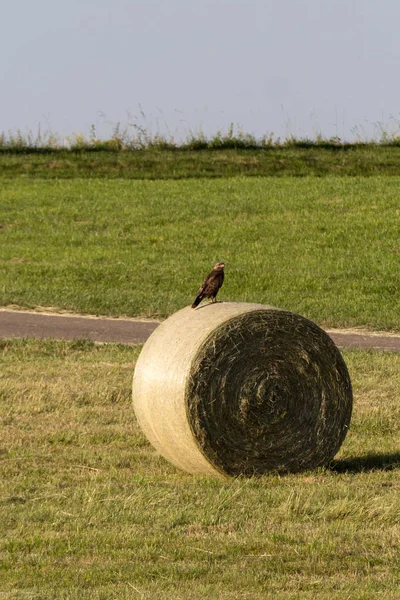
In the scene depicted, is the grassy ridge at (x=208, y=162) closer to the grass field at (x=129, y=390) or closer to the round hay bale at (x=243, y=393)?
the grass field at (x=129, y=390)

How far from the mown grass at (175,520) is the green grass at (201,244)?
28.9ft

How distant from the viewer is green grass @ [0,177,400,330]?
20.6m

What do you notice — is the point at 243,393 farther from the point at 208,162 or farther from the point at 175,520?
the point at 208,162

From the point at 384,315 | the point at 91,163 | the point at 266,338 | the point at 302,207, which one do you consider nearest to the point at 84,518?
the point at 266,338

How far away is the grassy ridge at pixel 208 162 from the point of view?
33.0 m

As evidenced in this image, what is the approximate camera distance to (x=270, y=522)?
24.2ft

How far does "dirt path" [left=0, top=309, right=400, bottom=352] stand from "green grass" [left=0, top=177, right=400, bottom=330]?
700 mm

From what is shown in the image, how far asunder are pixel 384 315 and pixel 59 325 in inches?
221

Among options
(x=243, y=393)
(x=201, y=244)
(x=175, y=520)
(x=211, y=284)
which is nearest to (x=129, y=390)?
(x=211, y=284)

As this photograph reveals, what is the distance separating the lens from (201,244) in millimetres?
25844

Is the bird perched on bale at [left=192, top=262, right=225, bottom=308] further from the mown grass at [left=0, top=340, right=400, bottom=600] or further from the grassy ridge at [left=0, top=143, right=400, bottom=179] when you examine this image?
the grassy ridge at [left=0, top=143, right=400, bottom=179]

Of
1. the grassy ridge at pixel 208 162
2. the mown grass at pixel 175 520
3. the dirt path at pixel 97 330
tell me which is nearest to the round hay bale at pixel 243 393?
the mown grass at pixel 175 520

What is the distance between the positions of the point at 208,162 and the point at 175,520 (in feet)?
88.8

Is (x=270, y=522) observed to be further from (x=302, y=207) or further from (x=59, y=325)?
(x=302, y=207)
